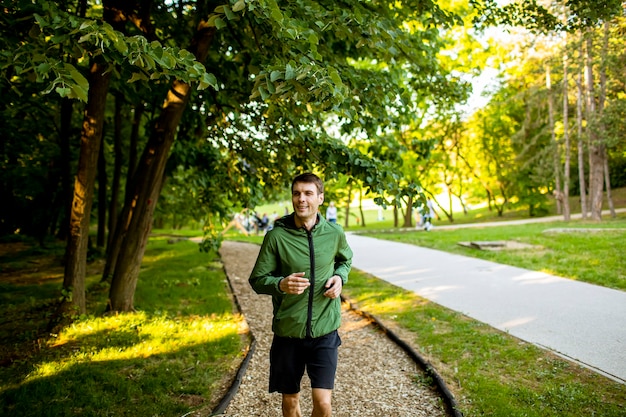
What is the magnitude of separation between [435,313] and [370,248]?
8875 mm

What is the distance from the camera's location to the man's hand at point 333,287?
281 cm

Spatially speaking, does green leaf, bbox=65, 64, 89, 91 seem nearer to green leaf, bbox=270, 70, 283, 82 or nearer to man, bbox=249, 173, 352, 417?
green leaf, bbox=270, 70, 283, 82

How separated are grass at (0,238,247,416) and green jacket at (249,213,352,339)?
64.7 inches

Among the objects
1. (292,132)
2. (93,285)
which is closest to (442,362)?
(292,132)

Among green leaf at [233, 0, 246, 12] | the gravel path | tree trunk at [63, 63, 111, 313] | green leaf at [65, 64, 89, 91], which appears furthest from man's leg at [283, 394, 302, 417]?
tree trunk at [63, 63, 111, 313]

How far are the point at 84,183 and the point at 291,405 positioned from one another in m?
4.41

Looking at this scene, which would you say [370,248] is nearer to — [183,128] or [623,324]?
[183,128]

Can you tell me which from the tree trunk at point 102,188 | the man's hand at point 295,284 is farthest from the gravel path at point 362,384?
the tree trunk at point 102,188

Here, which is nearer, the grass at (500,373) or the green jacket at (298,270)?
the green jacket at (298,270)

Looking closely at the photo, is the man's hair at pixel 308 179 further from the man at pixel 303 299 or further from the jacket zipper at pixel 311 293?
the jacket zipper at pixel 311 293

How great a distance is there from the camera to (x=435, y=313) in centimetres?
643

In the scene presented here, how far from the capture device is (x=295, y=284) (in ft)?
8.68

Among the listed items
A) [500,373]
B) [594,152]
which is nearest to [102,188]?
[500,373]

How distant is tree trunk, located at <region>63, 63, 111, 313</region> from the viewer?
571 cm
